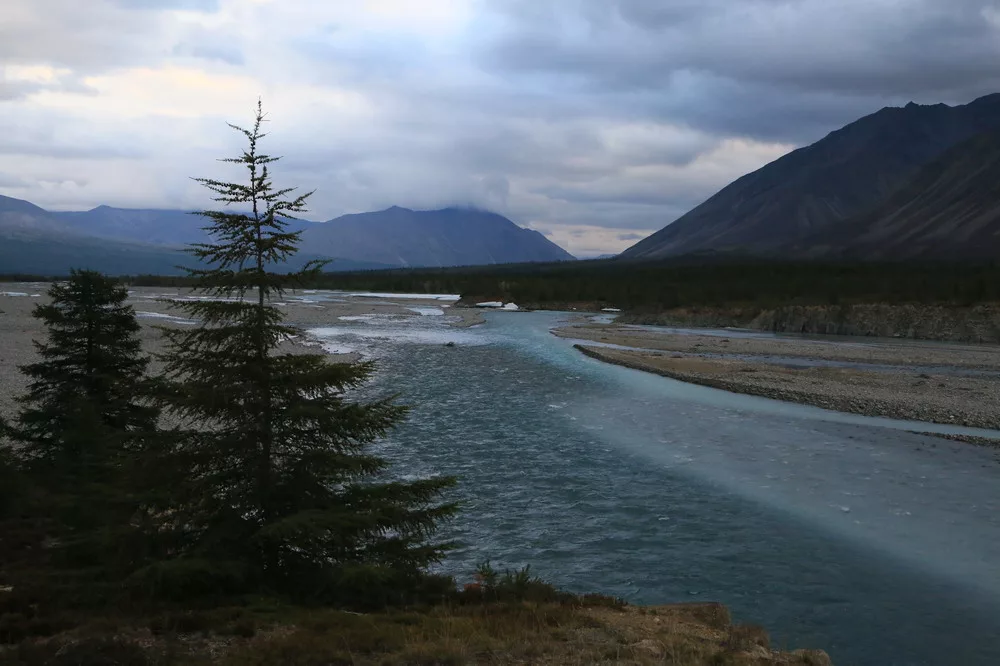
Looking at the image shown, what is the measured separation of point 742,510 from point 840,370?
30357 mm

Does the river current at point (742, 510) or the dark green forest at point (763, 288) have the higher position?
the dark green forest at point (763, 288)

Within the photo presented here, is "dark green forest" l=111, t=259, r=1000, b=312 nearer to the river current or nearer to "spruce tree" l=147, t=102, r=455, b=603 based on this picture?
the river current

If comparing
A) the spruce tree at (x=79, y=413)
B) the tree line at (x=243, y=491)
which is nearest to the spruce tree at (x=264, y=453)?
the tree line at (x=243, y=491)

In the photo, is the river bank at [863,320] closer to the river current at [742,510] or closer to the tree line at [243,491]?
the river current at [742,510]

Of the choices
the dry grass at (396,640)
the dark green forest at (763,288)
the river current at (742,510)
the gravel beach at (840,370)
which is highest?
the dark green forest at (763,288)

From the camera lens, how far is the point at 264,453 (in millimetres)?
10719

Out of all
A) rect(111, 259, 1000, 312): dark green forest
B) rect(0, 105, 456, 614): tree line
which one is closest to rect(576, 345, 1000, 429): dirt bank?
rect(0, 105, 456, 614): tree line

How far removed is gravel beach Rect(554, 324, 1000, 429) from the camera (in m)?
32.2

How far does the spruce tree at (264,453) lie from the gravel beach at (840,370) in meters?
28.1

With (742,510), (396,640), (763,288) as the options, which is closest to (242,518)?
(396,640)

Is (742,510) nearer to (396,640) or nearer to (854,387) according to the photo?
(396,640)

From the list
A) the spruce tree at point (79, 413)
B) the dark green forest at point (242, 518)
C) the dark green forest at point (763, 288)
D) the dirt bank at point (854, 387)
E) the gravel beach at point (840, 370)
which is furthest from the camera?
the dark green forest at point (763, 288)

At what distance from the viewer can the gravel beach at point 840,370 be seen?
3216cm

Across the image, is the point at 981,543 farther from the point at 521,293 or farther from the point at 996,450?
the point at 521,293
